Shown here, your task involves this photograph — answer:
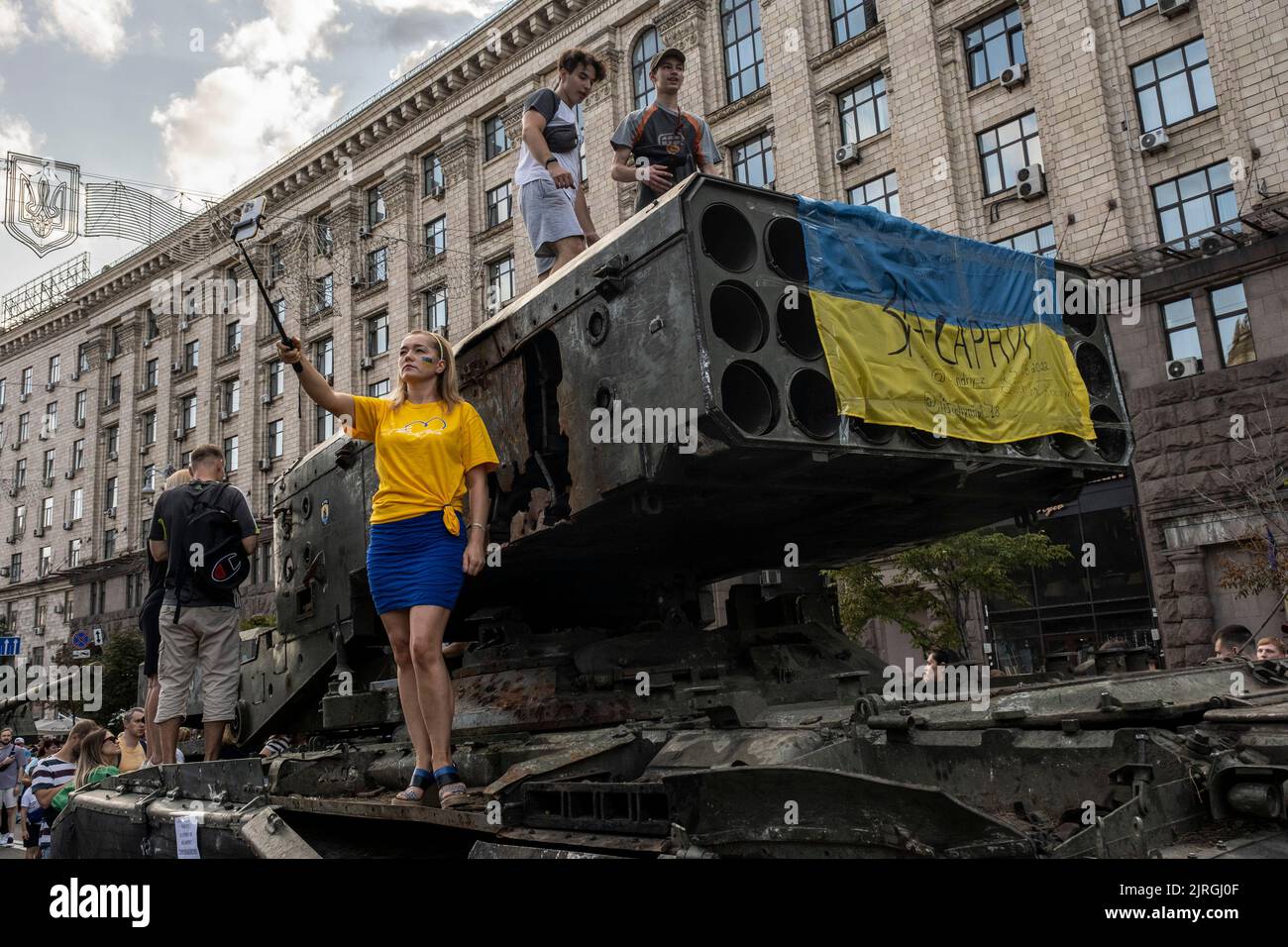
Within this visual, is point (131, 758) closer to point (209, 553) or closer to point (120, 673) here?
point (209, 553)

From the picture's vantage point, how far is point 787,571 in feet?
24.2

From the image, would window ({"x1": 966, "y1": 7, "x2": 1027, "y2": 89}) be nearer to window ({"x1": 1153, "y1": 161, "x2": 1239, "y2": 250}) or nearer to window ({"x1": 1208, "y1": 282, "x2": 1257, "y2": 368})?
window ({"x1": 1153, "y1": 161, "x2": 1239, "y2": 250})

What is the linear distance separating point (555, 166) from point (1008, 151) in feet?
64.8

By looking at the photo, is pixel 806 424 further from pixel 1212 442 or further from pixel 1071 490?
pixel 1212 442

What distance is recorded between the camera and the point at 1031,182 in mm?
23266

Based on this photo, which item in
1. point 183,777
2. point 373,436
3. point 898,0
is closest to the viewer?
point 373,436

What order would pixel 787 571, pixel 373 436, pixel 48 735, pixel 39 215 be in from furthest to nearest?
1. pixel 48 735
2. pixel 39 215
3. pixel 787 571
4. pixel 373 436

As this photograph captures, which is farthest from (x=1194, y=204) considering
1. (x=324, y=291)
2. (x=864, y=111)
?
(x=324, y=291)

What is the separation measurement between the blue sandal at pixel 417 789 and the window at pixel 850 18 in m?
25.8

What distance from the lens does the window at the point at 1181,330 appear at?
2144 cm

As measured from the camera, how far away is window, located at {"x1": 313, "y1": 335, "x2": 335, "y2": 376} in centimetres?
4084

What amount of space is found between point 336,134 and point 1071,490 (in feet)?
127

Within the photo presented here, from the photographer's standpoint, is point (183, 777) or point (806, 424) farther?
point (183, 777)
